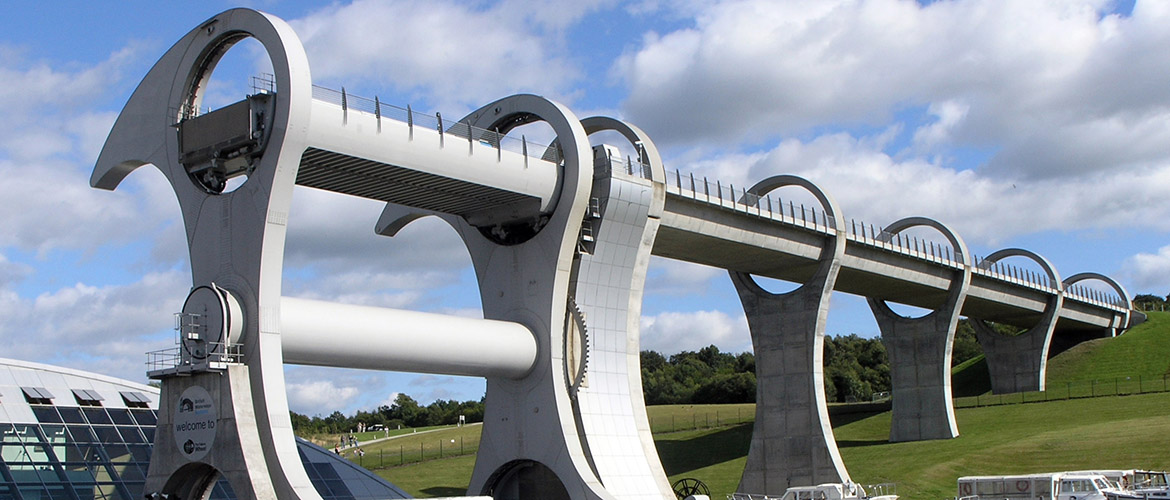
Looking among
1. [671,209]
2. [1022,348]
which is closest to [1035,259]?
[1022,348]

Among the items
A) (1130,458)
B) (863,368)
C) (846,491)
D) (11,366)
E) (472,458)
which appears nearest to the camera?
(11,366)

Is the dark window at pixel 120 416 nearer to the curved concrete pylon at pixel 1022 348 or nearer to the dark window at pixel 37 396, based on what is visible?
the dark window at pixel 37 396

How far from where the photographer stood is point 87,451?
3497 centimetres

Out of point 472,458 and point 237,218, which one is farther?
point 472,458

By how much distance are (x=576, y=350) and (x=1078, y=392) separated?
180ft

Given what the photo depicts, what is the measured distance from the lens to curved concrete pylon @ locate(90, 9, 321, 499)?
102 ft

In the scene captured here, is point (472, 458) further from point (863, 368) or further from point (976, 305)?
point (863, 368)

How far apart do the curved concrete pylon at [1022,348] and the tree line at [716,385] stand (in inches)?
1415

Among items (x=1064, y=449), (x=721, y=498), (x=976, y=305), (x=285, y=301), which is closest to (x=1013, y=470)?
(x=1064, y=449)

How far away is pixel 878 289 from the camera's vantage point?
71.6 meters

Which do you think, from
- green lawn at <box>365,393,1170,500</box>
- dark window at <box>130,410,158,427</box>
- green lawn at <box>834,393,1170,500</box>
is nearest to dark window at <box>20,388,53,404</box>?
dark window at <box>130,410,158,427</box>

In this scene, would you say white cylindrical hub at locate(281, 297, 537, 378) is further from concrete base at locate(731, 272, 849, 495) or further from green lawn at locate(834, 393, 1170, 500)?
green lawn at locate(834, 393, 1170, 500)

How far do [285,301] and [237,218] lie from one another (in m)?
2.80

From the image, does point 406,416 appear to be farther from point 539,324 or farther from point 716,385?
point 539,324
